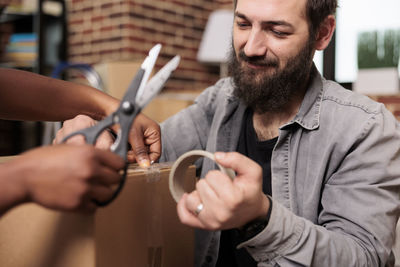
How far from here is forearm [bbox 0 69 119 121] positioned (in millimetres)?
810

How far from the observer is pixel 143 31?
2.92 m

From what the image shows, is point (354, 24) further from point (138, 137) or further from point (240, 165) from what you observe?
point (240, 165)

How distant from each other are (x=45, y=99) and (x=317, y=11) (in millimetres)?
701

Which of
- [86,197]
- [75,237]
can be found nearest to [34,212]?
[75,237]

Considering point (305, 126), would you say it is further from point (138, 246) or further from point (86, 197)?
point (86, 197)

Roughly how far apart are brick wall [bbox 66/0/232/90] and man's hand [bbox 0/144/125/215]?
2.39m

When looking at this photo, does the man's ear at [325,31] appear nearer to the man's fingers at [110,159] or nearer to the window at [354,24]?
the man's fingers at [110,159]

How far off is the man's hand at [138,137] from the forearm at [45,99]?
0.10 ft

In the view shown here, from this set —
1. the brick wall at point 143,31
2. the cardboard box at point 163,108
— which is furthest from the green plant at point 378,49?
the brick wall at point 143,31

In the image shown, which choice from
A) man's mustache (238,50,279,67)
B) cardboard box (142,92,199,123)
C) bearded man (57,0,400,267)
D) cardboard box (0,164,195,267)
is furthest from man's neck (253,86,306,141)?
cardboard box (142,92,199,123)

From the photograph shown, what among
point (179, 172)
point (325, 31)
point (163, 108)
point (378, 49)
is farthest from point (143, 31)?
point (179, 172)

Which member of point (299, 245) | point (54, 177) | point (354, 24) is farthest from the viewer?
point (354, 24)

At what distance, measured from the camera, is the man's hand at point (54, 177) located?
19.2 inches

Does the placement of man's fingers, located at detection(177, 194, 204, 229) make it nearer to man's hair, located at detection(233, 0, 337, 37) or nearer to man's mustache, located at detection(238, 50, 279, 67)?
man's mustache, located at detection(238, 50, 279, 67)
